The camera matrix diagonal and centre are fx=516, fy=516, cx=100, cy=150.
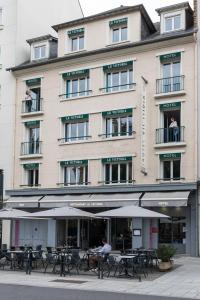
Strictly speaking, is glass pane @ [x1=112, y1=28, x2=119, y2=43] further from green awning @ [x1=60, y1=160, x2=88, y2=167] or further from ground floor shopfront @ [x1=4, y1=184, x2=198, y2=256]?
ground floor shopfront @ [x1=4, y1=184, x2=198, y2=256]

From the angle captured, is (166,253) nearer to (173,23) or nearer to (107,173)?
(107,173)

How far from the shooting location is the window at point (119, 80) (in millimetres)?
30670

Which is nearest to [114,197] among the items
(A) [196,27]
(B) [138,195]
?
(B) [138,195]

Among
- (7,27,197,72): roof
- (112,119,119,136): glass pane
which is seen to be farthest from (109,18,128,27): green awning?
(112,119,119,136): glass pane

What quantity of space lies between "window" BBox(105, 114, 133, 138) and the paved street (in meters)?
16.4

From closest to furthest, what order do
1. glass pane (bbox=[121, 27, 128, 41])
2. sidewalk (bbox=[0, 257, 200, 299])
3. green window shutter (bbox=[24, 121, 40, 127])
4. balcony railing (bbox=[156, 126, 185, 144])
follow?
1. sidewalk (bbox=[0, 257, 200, 299])
2. balcony railing (bbox=[156, 126, 185, 144])
3. glass pane (bbox=[121, 27, 128, 41])
4. green window shutter (bbox=[24, 121, 40, 127])

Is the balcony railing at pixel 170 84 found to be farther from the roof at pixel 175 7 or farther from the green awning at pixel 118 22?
the green awning at pixel 118 22

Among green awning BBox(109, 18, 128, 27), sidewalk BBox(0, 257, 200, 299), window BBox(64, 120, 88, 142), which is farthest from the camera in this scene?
window BBox(64, 120, 88, 142)

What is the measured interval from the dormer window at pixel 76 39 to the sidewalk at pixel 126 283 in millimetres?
17636

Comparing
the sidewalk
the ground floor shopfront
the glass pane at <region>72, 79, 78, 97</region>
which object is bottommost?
the sidewalk

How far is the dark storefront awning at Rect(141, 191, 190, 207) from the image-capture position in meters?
26.7

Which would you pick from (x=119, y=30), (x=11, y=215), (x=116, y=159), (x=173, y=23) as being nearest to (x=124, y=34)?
(x=119, y=30)

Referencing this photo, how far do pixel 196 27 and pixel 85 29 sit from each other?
294 inches

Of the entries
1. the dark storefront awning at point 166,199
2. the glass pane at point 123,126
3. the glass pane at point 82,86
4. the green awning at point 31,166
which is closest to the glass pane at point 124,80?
the glass pane at point 123,126
